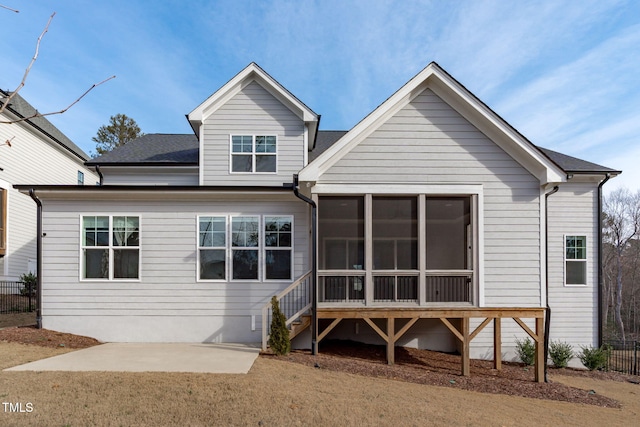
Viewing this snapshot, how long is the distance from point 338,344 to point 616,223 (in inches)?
1314

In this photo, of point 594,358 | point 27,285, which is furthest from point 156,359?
point 27,285

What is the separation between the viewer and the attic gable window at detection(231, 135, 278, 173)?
12820 millimetres

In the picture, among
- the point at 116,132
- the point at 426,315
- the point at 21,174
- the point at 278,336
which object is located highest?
the point at 116,132

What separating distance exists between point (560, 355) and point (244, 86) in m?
12.1

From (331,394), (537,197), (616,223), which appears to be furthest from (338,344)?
(616,223)

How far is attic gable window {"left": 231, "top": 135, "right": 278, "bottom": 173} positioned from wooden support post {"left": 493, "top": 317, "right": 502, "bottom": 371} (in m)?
7.70

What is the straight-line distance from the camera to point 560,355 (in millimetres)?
10789

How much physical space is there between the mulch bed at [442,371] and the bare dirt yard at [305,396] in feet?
0.10

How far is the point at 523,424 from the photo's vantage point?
5957 millimetres

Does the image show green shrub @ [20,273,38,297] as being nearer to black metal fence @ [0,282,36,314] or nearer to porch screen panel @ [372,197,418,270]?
black metal fence @ [0,282,36,314]

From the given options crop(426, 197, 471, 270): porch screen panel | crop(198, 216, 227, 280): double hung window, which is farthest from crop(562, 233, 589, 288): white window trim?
crop(198, 216, 227, 280): double hung window

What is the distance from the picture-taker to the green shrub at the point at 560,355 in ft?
35.3

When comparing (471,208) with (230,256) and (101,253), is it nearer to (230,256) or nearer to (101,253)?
(230,256)

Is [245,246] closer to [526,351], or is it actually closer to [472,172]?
[472,172]
